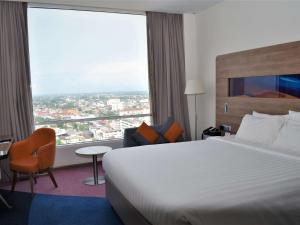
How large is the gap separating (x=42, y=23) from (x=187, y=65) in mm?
2840

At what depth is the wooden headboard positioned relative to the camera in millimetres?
3635

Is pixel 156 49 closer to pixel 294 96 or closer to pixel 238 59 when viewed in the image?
pixel 238 59

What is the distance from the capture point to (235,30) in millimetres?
4629

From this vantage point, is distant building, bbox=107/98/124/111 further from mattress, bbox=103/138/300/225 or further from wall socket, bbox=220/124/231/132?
mattress, bbox=103/138/300/225

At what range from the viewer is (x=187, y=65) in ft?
18.9

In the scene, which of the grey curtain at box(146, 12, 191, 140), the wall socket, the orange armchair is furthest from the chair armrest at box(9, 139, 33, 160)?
the wall socket

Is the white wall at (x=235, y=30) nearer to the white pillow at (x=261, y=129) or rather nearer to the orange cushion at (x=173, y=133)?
the orange cushion at (x=173, y=133)

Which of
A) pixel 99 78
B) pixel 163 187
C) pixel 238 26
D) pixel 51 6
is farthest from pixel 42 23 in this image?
pixel 163 187

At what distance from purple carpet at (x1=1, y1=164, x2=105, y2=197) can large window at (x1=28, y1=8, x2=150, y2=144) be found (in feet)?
2.01

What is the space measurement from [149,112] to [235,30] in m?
2.22

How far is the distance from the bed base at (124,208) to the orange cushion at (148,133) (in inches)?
51.6

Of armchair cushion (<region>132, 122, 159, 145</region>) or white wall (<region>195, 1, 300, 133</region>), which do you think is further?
armchair cushion (<region>132, 122, 159, 145</region>)

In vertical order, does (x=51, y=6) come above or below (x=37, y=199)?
above

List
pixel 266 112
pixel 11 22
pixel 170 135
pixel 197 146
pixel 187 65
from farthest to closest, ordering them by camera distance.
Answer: pixel 187 65 → pixel 170 135 → pixel 11 22 → pixel 266 112 → pixel 197 146
